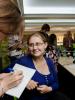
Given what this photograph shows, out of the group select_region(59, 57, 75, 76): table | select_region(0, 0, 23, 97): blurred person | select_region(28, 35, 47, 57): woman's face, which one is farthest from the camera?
select_region(59, 57, 75, 76): table

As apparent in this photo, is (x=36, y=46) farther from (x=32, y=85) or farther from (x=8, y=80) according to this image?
(x=8, y=80)

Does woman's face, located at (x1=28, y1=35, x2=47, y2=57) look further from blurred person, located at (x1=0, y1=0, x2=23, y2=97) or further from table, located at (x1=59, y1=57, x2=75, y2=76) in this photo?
blurred person, located at (x1=0, y1=0, x2=23, y2=97)

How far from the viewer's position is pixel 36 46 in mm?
2303

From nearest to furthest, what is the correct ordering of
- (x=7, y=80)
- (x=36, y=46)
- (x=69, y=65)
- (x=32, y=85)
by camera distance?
(x=7, y=80), (x=32, y=85), (x=36, y=46), (x=69, y=65)

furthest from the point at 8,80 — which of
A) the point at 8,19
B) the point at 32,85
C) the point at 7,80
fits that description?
the point at 32,85

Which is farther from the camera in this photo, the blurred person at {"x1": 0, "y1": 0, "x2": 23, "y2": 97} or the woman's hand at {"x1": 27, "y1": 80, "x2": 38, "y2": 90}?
the woman's hand at {"x1": 27, "y1": 80, "x2": 38, "y2": 90}

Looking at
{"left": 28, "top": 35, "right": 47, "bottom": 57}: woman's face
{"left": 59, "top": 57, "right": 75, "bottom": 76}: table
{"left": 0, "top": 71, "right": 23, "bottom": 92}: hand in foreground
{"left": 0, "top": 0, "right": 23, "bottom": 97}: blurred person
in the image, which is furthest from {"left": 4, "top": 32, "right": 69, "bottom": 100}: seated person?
{"left": 0, "top": 0, "right": 23, "bottom": 97}: blurred person

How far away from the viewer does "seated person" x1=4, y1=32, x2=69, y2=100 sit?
2.08m

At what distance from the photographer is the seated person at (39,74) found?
208 centimetres

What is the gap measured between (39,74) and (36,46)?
0.32 m

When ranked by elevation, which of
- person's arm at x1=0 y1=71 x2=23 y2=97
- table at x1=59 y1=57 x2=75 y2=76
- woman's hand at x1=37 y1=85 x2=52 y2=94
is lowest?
woman's hand at x1=37 y1=85 x2=52 y2=94

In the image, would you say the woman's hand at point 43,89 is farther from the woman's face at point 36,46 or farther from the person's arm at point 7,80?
the person's arm at point 7,80

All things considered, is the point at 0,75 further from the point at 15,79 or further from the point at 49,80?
the point at 49,80

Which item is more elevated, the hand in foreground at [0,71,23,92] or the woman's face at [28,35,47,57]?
the woman's face at [28,35,47,57]
